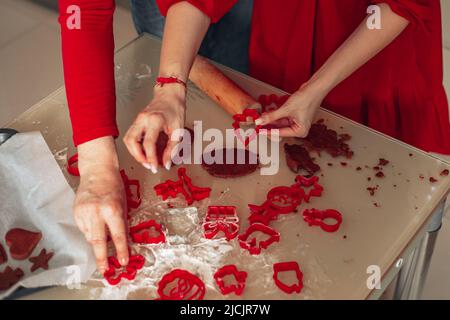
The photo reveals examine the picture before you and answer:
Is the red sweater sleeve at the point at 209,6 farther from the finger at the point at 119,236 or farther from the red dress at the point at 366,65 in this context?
the finger at the point at 119,236

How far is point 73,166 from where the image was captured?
3.43 feet

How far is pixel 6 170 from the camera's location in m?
1.01

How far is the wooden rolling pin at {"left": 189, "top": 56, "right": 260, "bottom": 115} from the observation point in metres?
1.11

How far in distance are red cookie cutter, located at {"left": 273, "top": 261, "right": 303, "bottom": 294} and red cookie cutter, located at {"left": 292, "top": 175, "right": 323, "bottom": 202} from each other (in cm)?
14

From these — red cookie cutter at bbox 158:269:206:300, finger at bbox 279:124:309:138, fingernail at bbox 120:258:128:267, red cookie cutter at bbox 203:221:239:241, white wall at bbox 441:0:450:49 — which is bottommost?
red cookie cutter at bbox 158:269:206:300

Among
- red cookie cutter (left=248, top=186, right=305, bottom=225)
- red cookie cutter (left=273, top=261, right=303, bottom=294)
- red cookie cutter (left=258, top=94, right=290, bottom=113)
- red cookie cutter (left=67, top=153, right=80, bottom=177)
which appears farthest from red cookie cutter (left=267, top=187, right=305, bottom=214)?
red cookie cutter (left=67, top=153, right=80, bottom=177)

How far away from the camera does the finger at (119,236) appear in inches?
35.3

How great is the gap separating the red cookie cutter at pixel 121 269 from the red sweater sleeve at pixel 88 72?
225 millimetres

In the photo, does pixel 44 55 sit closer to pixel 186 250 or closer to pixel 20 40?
pixel 20 40

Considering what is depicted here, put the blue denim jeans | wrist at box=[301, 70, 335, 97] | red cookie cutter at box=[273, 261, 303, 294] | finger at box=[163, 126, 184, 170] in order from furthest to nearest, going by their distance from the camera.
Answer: the blue denim jeans
wrist at box=[301, 70, 335, 97]
finger at box=[163, 126, 184, 170]
red cookie cutter at box=[273, 261, 303, 294]

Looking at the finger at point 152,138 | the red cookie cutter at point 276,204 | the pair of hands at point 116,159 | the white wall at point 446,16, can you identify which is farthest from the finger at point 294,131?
the white wall at point 446,16

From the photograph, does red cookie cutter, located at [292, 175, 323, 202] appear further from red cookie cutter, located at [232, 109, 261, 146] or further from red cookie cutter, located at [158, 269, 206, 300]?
red cookie cutter, located at [158, 269, 206, 300]

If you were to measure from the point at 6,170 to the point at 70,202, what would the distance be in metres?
0.14
